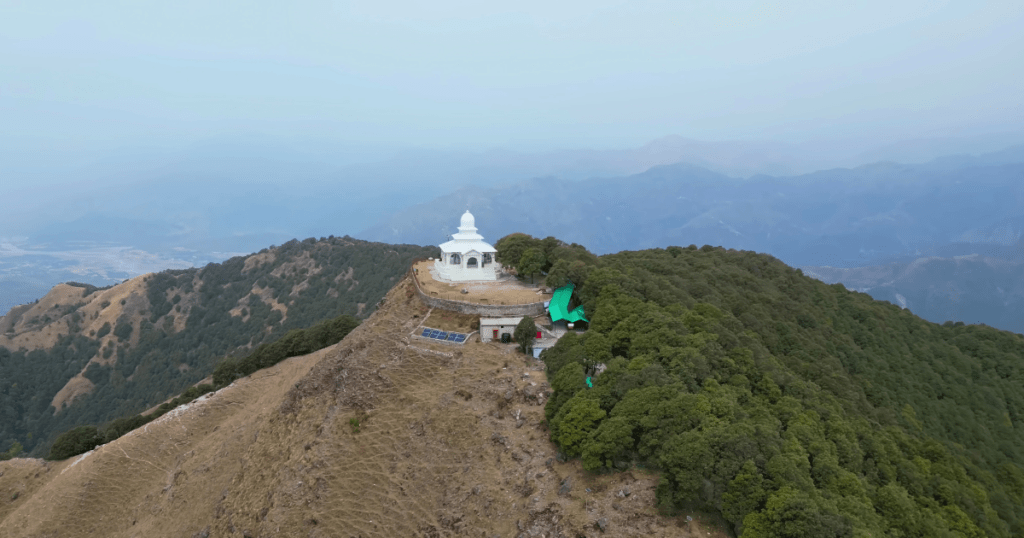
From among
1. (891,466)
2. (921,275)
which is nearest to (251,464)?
(891,466)

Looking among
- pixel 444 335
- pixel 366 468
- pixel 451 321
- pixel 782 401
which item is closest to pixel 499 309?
pixel 451 321

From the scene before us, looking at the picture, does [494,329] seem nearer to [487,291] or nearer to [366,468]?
[487,291]

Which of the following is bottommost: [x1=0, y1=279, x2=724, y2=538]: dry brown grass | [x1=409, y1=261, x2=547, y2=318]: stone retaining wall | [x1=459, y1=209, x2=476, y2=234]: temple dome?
[x1=0, y1=279, x2=724, y2=538]: dry brown grass

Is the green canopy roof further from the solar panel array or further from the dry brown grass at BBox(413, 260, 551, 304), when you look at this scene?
the solar panel array

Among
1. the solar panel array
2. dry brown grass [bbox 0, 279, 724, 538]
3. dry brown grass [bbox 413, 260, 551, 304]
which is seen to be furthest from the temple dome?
the solar panel array

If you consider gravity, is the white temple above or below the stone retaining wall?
above

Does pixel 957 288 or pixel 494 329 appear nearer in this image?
pixel 494 329
